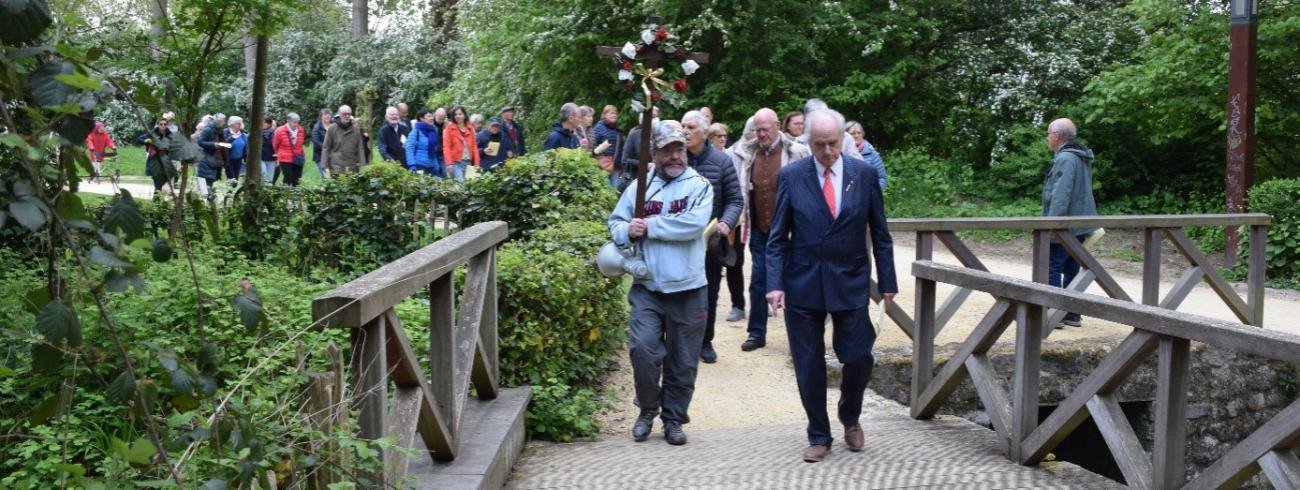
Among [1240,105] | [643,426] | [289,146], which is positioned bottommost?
[643,426]

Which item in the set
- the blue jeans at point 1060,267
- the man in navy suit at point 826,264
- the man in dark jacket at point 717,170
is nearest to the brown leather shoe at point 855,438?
the man in navy suit at point 826,264

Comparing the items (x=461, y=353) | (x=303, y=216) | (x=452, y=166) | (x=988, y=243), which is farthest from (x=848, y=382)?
(x=452, y=166)

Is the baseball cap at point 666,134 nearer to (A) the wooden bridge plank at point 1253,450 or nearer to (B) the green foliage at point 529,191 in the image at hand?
(A) the wooden bridge plank at point 1253,450

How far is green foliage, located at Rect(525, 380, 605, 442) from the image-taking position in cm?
674

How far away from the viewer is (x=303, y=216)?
11.4 m

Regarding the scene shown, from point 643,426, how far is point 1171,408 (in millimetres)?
2773

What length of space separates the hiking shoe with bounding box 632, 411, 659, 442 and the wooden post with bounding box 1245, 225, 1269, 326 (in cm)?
658

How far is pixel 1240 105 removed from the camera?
14484 millimetres

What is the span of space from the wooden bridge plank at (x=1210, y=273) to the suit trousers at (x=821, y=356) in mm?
5287

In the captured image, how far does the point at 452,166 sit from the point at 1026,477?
15.4m

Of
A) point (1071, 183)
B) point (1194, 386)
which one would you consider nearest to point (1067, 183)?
point (1071, 183)

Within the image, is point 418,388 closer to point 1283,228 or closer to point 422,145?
point 1283,228

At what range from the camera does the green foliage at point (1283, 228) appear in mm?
13586

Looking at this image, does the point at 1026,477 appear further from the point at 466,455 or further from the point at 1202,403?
the point at 1202,403
